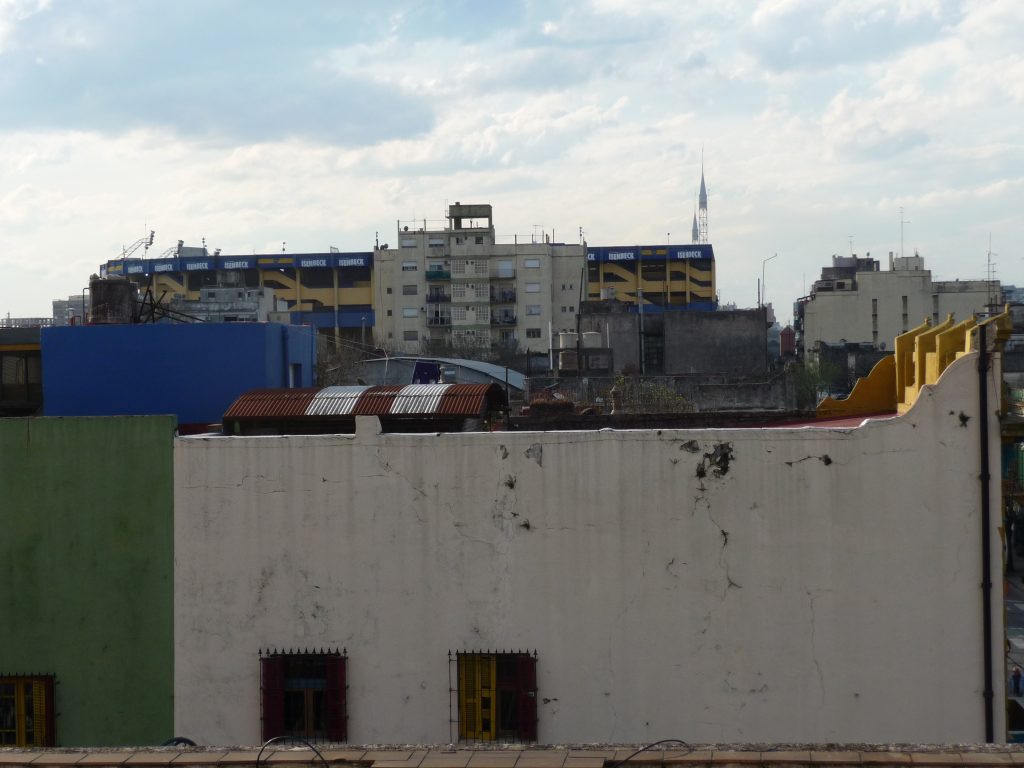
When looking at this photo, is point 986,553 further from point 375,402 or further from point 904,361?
point 375,402

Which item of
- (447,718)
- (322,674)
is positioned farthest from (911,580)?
(322,674)

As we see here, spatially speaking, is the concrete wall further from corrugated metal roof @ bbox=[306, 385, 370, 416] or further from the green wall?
the green wall

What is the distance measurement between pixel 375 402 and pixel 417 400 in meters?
0.50

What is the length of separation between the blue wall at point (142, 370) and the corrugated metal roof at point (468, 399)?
3323 mm

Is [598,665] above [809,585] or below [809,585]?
below

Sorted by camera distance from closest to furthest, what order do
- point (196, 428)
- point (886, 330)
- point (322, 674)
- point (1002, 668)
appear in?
point (1002, 668), point (322, 674), point (196, 428), point (886, 330)

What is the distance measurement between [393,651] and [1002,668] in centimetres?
Answer: 583

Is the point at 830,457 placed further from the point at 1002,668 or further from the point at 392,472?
the point at 392,472

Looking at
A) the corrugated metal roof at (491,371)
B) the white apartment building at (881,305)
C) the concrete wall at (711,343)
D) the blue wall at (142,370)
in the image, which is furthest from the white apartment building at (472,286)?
the blue wall at (142,370)

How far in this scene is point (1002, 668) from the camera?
10797 mm

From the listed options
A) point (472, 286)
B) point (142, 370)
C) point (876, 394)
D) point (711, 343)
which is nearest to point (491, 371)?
point (711, 343)

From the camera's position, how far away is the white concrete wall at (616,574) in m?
10.9

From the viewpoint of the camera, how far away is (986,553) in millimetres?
10805

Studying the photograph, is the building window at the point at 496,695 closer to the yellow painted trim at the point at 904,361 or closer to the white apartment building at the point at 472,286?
the yellow painted trim at the point at 904,361
